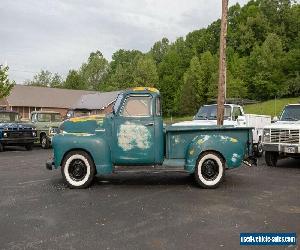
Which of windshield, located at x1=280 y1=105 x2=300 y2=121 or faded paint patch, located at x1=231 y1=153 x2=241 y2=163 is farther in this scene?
windshield, located at x1=280 y1=105 x2=300 y2=121

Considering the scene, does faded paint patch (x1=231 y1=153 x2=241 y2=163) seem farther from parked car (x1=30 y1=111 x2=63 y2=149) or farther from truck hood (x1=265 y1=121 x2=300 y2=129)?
parked car (x1=30 y1=111 x2=63 y2=149)

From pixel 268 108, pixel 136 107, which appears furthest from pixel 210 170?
pixel 268 108

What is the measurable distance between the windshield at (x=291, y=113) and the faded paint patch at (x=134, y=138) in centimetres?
692

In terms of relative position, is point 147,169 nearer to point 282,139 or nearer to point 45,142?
point 282,139

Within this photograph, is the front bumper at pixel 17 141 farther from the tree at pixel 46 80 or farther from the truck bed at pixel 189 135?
the tree at pixel 46 80

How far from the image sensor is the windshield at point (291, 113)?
553 inches

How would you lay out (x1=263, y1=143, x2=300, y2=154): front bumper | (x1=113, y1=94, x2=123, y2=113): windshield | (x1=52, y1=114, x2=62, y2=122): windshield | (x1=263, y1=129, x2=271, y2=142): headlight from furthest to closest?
(x1=52, y1=114, x2=62, y2=122): windshield < (x1=263, y1=129, x2=271, y2=142): headlight < (x1=263, y1=143, x2=300, y2=154): front bumper < (x1=113, y1=94, x2=123, y2=113): windshield

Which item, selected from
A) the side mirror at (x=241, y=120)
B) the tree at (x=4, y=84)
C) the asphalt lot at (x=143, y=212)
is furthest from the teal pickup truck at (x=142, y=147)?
the tree at (x=4, y=84)

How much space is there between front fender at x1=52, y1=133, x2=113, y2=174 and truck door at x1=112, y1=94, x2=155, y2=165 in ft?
0.70

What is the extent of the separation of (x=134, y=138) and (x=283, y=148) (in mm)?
5839

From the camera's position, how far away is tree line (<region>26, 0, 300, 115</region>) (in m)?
71.8

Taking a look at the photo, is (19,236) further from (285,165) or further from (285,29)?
(285,29)

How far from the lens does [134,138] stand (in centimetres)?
931

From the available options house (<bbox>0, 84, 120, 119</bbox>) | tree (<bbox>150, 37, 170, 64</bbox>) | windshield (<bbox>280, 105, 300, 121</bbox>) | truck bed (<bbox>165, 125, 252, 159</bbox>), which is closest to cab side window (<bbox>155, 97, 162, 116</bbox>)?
truck bed (<bbox>165, 125, 252, 159</bbox>)
